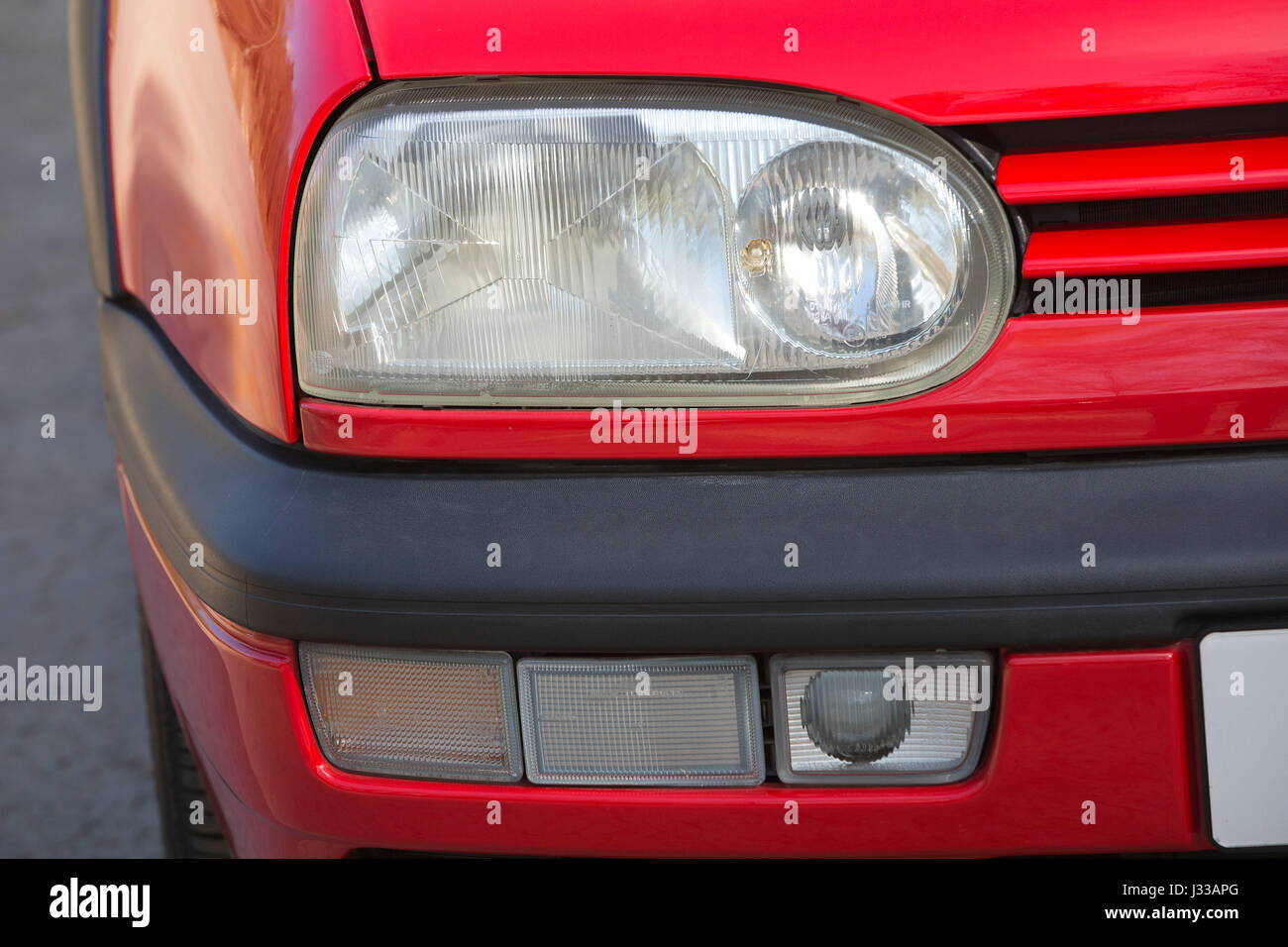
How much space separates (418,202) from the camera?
Answer: 3.47 ft

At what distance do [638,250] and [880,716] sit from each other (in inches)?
17.4

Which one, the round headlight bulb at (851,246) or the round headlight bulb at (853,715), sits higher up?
the round headlight bulb at (851,246)

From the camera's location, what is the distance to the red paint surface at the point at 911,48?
3.21 feet

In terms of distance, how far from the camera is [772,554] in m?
1.02

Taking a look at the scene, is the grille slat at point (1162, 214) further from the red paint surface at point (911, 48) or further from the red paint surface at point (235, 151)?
the red paint surface at point (235, 151)

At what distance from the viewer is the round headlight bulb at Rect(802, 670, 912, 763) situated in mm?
1055

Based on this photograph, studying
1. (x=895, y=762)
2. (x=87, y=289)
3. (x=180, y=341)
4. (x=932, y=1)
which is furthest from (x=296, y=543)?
(x=87, y=289)

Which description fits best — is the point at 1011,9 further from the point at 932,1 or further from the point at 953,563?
the point at 953,563

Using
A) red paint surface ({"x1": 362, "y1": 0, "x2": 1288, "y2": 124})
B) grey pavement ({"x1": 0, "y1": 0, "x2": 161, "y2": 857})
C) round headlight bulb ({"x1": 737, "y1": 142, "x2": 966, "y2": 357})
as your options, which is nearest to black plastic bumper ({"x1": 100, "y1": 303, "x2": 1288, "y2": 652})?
round headlight bulb ({"x1": 737, "y1": 142, "x2": 966, "y2": 357})

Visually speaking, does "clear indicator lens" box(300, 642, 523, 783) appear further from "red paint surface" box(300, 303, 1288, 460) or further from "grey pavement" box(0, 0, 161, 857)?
"grey pavement" box(0, 0, 161, 857)

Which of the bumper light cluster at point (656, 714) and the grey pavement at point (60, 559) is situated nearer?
the bumper light cluster at point (656, 714)

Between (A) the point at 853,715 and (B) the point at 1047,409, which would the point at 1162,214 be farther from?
(A) the point at 853,715

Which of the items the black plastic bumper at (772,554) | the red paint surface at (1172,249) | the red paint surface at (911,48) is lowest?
the black plastic bumper at (772,554)

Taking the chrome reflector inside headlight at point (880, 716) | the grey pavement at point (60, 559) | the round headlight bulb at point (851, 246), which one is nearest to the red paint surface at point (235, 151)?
the round headlight bulb at point (851, 246)
